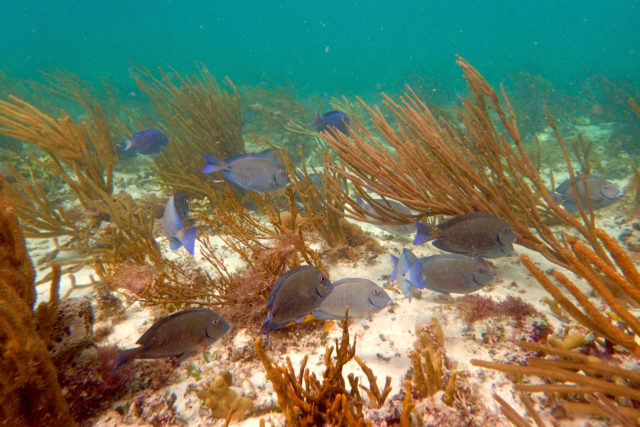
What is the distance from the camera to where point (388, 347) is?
2490 millimetres

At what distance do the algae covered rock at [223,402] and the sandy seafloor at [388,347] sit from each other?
0.19 feet

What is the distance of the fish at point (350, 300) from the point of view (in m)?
2.19

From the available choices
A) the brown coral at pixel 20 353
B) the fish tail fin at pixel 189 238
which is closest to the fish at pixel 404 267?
the fish tail fin at pixel 189 238

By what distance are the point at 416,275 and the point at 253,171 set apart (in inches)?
69.9

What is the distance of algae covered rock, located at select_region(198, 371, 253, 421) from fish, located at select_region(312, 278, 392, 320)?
77 centimetres

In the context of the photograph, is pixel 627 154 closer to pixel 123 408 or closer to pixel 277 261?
pixel 277 261

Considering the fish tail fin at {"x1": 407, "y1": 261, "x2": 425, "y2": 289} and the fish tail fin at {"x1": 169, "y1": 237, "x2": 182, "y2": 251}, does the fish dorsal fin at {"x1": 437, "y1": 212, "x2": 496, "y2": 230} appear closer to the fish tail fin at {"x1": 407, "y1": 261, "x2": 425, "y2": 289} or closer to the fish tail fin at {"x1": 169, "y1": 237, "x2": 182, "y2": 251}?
the fish tail fin at {"x1": 407, "y1": 261, "x2": 425, "y2": 289}

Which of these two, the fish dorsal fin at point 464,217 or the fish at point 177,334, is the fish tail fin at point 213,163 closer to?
the fish at point 177,334

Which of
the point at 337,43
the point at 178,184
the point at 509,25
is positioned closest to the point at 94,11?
the point at 337,43

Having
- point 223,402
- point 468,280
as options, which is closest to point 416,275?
point 468,280

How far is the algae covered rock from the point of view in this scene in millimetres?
2008

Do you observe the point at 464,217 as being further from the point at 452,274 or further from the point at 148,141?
the point at 148,141

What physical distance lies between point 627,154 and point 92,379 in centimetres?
1359

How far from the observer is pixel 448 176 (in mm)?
2967
